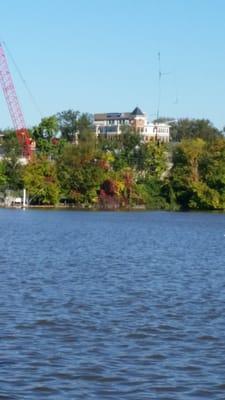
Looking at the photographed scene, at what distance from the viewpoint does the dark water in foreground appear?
12.8 meters

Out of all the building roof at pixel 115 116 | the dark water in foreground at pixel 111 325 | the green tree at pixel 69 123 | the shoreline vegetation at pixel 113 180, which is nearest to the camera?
the dark water in foreground at pixel 111 325

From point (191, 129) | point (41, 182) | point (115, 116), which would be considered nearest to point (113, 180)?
point (41, 182)

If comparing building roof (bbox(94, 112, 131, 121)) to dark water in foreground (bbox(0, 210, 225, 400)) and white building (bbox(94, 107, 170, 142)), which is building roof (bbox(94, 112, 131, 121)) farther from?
dark water in foreground (bbox(0, 210, 225, 400))

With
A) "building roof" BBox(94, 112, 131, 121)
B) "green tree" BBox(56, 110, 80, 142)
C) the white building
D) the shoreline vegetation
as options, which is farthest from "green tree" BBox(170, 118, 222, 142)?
the shoreline vegetation

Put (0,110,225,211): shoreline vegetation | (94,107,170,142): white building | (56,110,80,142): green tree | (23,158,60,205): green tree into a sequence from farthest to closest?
(94,107,170,142): white building → (56,110,80,142): green tree → (0,110,225,211): shoreline vegetation → (23,158,60,205): green tree

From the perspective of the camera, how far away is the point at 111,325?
57.6 feet

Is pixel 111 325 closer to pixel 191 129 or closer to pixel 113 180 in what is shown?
pixel 113 180

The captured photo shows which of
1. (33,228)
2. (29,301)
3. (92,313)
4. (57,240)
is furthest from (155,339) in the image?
(33,228)

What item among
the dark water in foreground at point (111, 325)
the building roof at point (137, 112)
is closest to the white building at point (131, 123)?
the building roof at point (137, 112)

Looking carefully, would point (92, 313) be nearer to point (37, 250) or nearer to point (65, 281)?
point (65, 281)

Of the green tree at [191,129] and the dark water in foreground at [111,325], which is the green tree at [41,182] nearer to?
the green tree at [191,129]

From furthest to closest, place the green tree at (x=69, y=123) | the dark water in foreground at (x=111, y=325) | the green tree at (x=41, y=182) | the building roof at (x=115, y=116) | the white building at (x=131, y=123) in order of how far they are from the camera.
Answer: the building roof at (x=115, y=116), the white building at (x=131, y=123), the green tree at (x=69, y=123), the green tree at (x=41, y=182), the dark water in foreground at (x=111, y=325)

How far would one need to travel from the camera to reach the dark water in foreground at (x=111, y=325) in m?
12.8

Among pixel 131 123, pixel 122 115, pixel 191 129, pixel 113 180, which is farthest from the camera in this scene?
pixel 122 115
